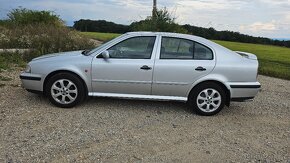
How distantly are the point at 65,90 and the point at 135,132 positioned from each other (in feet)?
5.56

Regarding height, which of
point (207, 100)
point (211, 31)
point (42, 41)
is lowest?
point (207, 100)

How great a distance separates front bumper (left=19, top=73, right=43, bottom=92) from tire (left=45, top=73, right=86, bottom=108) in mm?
151

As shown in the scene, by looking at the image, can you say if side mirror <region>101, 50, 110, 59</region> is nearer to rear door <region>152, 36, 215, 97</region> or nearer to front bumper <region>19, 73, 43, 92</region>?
rear door <region>152, 36, 215, 97</region>

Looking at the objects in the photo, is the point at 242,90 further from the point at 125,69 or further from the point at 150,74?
the point at 125,69

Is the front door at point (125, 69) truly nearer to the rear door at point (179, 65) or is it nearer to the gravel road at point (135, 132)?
the rear door at point (179, 65)

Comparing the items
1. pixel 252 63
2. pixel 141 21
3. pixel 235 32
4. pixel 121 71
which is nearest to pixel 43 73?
pixel 121 71

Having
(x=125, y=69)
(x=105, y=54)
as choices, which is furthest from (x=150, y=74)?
(x=105, y=54)

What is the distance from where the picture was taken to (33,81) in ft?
21.7

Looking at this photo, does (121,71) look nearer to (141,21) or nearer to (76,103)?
(76,103)

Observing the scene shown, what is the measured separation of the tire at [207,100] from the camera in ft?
21.7

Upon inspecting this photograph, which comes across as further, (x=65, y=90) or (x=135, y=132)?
(x=65, y=90)

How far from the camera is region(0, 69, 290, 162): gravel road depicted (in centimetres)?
473

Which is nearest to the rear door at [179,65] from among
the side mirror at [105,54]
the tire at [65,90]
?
the side mirror at [105,54]

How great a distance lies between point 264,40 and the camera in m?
35.6
